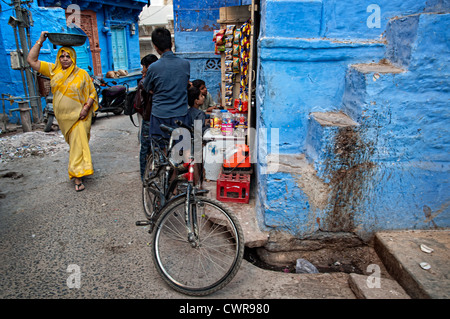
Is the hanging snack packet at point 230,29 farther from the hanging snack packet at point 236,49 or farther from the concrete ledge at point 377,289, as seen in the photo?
the concrete ledge at point 377,289

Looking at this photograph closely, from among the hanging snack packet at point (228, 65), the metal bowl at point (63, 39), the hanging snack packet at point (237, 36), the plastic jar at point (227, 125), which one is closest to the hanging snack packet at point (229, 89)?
the hanging snack packet at point (228, 65)

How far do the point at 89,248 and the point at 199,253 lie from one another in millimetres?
1125

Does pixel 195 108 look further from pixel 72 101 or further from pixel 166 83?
pixel 72 101

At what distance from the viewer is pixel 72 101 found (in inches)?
Result: 173

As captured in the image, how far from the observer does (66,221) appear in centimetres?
373

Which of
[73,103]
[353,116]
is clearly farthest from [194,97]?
[353,116]

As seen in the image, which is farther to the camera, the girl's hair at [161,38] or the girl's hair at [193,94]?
the girl's hair at [193,94]

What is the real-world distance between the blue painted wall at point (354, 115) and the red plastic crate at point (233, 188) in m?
0.53

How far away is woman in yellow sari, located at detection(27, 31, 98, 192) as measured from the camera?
167 inches

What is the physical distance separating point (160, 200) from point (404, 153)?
2.34m

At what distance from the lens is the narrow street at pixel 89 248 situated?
105 inches

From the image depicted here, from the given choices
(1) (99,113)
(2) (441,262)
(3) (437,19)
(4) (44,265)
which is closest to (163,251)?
(4) (44,265)

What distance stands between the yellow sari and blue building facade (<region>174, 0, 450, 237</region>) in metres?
2.65
